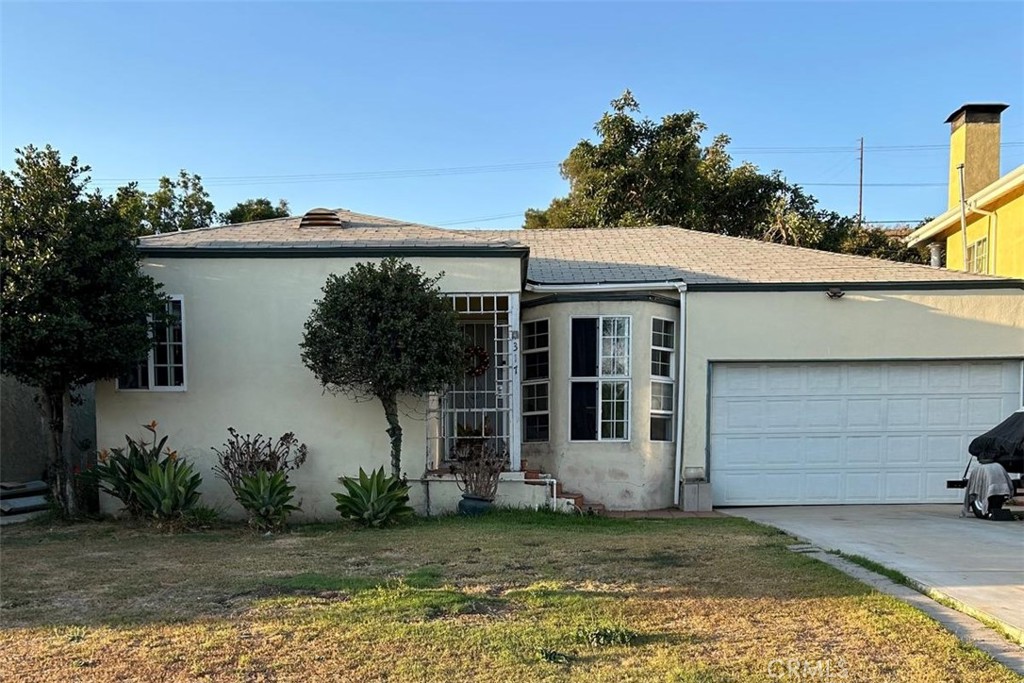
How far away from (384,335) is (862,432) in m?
7.46

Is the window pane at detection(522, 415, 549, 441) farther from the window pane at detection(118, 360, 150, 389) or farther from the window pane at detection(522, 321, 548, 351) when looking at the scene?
the window pane at detection(118, 360, 150, 389)

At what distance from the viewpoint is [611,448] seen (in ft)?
36.8

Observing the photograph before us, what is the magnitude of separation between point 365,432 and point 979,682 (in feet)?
25.4

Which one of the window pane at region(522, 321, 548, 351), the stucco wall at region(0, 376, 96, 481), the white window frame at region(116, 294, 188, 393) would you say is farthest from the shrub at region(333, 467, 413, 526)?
the stucco wall at region(0, 376, 96, 481)

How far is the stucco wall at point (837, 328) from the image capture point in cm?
1159

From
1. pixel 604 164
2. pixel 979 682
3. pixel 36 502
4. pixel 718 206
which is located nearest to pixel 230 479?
pixel 36 502

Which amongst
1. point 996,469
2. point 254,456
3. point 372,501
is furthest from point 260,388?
point 996,469

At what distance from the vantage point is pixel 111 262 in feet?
30.2

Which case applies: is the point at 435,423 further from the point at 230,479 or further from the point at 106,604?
the point at 106,604

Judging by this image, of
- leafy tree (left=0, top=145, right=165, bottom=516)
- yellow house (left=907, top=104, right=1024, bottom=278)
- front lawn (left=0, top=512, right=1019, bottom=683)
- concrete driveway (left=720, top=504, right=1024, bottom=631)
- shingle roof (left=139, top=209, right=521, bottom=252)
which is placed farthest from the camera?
yellow house (left=907, top=104, right=1024, bottom=278)

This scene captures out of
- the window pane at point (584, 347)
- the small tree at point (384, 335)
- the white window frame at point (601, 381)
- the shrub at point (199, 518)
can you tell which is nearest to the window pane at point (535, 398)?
the white window frame at point (601, 381)

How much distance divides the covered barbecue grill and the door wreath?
22.5 feet

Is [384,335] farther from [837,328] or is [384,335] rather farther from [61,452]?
A: [837,328]

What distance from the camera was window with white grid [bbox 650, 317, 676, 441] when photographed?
11438 mm
